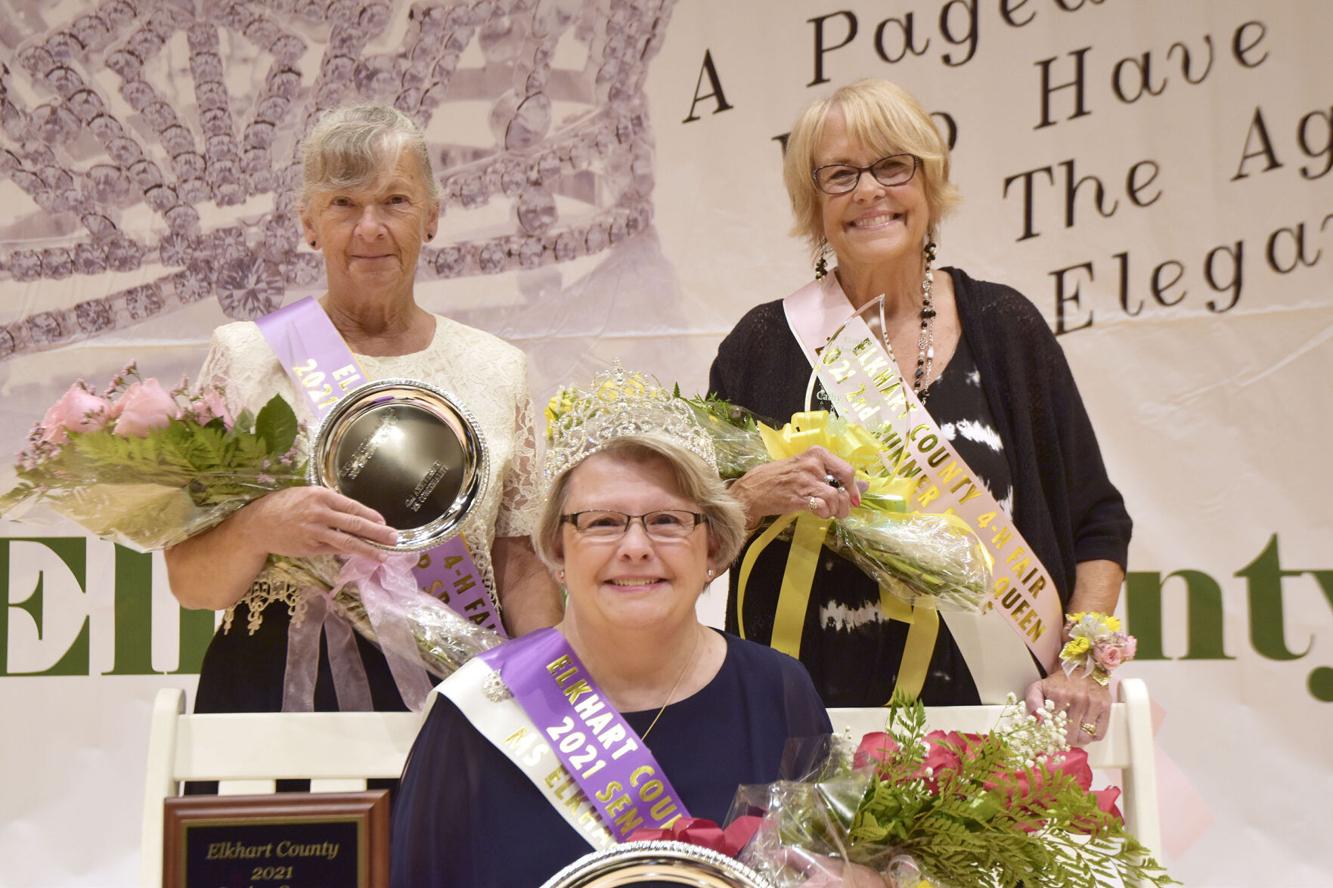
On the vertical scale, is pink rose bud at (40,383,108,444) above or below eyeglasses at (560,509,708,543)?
above

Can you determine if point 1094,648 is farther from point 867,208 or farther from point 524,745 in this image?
point 524,745

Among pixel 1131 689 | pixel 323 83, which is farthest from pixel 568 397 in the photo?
pixel 323 83

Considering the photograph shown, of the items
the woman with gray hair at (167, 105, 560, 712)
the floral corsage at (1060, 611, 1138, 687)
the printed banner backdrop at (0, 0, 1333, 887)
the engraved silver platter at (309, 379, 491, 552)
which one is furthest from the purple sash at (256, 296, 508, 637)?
the printed banner backdrop at (0, 0, 1333, 887)

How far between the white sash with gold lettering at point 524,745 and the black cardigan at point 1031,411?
2.51 feet

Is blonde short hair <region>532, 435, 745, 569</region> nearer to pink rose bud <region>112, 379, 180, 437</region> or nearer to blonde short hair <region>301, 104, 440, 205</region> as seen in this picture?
pink rose bud <region>112, 379, 180, 437</region>

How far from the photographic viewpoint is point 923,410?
217 centimetres

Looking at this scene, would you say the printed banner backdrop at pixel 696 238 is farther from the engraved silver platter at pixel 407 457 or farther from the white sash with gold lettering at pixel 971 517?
the engraved silver platter at pixel 407 457

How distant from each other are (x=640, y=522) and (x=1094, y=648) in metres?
0.80

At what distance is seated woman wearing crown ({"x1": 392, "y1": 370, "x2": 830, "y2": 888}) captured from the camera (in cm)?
159

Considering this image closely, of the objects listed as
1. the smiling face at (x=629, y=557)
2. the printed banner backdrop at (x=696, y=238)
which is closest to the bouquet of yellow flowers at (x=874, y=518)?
the smiling face at (x=629, y=557)

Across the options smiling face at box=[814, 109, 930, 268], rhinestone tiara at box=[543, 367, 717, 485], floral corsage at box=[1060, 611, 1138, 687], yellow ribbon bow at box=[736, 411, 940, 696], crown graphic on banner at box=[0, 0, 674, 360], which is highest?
crown graphic on banner at box=[0, 0, 674, 360]

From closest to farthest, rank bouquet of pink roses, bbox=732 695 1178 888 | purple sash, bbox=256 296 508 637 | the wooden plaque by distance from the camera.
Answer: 1. the wooden plaque
2. bouquet of pink roses, bbox=732 695 1178 888
3. purple sash, bbox=256 296 508 637

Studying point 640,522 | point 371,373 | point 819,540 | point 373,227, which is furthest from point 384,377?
point 819,540

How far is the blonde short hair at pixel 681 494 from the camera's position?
172 cm
